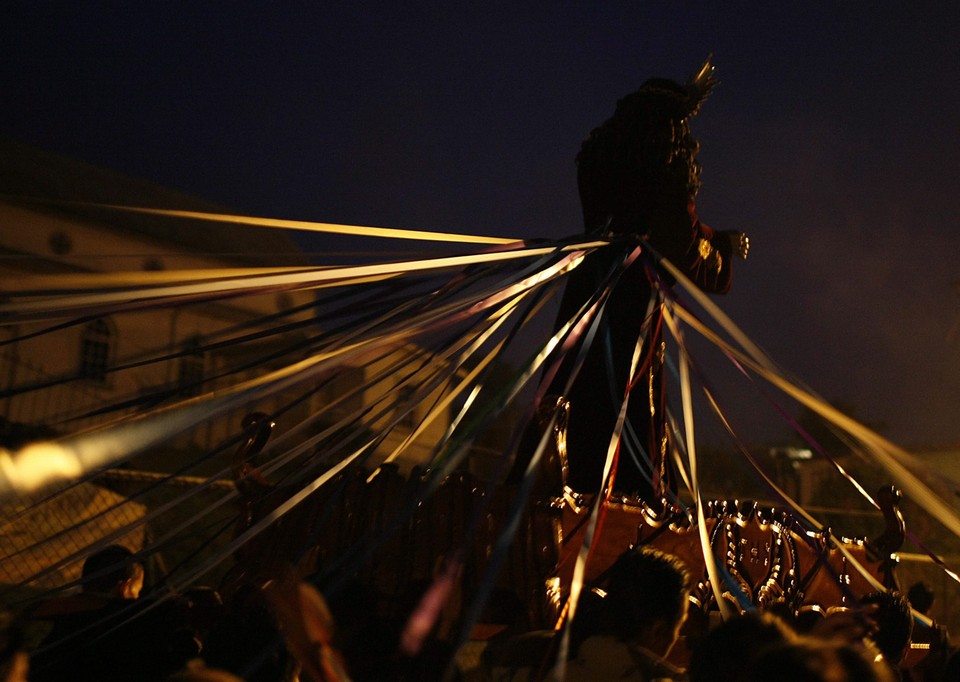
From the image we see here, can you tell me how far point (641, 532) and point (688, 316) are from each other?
1.08 meters

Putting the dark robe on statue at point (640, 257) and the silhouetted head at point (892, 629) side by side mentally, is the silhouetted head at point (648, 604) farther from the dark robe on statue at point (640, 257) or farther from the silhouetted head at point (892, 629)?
the dark robe on statue at point (640, 257)

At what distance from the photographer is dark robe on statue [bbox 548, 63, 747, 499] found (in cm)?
517

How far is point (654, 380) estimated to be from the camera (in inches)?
215

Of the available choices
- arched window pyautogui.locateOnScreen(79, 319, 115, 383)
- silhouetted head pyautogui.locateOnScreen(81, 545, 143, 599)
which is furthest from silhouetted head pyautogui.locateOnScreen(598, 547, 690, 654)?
arched window pyautogui.locateOnScreen(79, 319, 115, 383)

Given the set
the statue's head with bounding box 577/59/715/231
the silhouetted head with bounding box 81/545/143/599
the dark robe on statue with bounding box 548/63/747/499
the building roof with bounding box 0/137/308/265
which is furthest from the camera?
the building roof with bounding box 0/137/308/265

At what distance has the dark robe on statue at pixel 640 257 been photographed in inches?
203

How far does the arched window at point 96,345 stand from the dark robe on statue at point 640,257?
17.6 m

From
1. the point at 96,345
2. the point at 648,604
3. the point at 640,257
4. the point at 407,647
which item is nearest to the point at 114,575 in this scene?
the point at 407,647

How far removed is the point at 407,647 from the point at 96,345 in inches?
823

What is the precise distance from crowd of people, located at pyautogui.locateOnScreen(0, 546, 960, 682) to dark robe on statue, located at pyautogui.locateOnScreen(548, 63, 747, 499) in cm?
127

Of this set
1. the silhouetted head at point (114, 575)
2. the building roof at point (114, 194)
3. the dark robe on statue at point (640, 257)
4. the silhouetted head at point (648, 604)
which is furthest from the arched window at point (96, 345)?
the silhouetted head at point (648, 604)

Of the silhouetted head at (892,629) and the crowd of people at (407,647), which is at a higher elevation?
the crowd of people at (407,647)

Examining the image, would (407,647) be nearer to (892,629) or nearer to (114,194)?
(892,629)

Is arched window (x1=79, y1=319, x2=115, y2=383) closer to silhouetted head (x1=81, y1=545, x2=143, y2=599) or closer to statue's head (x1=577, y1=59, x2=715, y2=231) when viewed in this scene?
statue's head (x1=577, y1=59, x2=715, y2=231)
